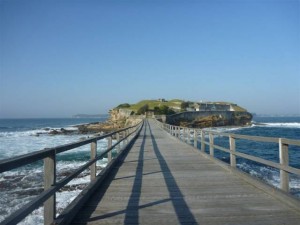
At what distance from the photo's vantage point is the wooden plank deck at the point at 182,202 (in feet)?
16.6

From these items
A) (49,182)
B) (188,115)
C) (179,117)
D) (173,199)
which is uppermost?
(188,115)

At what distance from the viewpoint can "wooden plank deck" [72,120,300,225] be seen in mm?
5066

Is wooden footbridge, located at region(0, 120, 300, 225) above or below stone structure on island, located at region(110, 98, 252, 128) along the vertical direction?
below

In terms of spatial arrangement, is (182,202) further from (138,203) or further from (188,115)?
(188,115)

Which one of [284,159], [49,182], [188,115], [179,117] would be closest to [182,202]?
[284,159]

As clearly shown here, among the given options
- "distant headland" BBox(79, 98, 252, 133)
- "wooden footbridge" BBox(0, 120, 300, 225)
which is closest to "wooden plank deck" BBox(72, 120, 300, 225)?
"wooden footbridge" BBox(0, 120, 300, 225)

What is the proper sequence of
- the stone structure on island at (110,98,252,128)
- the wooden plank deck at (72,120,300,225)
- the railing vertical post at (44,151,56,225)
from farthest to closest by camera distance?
the stone structure on island at (110,98,252,128), the wooden plank deck at (72,120,300,225), the railing vertical post at (44,151,56,225)

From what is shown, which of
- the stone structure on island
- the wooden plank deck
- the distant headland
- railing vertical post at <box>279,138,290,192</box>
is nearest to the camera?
the wooden plank deck

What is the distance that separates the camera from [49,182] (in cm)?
435

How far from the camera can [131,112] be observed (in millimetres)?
115938

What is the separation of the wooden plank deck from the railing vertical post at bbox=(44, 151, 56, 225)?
60cm

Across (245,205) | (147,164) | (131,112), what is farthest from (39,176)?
(131,112)

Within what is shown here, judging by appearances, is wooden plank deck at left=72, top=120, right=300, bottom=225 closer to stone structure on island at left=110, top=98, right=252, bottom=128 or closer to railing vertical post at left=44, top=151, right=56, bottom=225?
railing vertical post at left=44, top=151, right=56, bottom=225

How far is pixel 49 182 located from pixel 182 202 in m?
2.58
